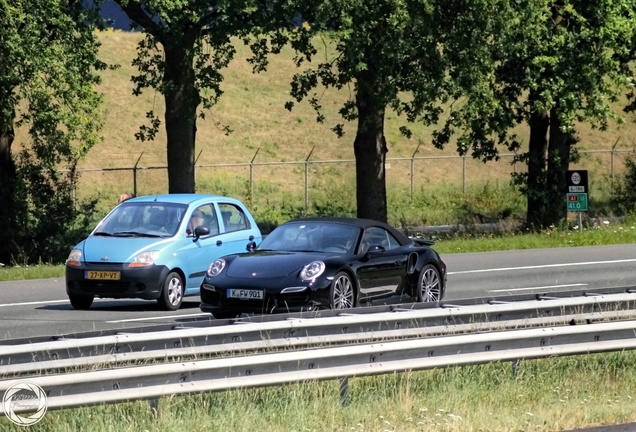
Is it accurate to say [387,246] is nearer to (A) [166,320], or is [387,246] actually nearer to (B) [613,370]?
(A) [166,320]

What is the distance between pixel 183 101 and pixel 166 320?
48.5 feet

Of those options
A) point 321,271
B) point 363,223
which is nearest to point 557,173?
point 363,223

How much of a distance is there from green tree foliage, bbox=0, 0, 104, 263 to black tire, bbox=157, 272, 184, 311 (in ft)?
35.5

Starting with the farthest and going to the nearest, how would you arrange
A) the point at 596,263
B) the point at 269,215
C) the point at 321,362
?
the point at 269,215 < the point at 596,263 < the point at 321,362

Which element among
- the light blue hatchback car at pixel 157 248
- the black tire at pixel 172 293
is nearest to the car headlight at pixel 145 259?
the light blue hatchback car at pixel 157 248

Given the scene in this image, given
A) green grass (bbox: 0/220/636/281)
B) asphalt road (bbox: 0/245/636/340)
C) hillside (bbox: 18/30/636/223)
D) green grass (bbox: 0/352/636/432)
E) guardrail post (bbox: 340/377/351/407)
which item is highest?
hillside (bbox: 18/30/636/223)

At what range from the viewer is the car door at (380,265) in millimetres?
15945

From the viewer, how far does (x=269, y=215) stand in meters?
46.3

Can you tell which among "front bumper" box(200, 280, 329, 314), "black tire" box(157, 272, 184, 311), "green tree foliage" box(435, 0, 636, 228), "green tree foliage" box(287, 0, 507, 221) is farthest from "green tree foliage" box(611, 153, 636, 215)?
"front bumper" box(200, 280, 329, 314)

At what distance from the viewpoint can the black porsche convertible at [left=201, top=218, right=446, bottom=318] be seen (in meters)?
15.1

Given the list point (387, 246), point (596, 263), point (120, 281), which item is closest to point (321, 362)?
point (387, 246)

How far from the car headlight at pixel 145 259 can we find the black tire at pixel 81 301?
0.91 m

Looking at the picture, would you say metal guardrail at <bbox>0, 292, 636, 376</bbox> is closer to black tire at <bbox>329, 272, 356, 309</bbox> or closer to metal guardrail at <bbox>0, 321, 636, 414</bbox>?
metal guardrail at <bbox>0, 321, 636, 414</bbox>

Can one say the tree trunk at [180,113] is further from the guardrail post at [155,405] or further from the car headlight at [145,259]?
the guardrail post at [155,405]
